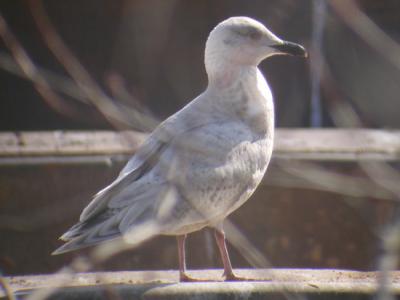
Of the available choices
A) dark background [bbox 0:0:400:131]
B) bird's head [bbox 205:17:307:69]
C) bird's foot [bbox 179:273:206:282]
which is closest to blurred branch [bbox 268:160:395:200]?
bird's head [bbox 205:17:307:69]

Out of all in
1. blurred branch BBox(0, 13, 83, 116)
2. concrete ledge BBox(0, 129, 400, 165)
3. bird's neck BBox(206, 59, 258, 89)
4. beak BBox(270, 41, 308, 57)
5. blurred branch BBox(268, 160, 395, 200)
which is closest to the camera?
blurred branch BBox(0, 13, 83, 116)

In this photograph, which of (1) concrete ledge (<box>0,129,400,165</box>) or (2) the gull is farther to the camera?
(1) concrete ledge (<box>0,129,400,165</box>)

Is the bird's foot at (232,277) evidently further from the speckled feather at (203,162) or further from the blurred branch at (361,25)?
the blurred branch at (361,25)

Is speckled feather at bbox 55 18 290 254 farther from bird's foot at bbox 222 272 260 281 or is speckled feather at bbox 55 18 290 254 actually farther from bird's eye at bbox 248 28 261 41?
bird's foot at bbox 222 272 260 281

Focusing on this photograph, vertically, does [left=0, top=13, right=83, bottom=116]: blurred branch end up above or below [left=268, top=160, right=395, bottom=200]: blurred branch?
above

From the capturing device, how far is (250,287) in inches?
171

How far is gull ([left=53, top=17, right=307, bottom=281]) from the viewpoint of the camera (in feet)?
15.0

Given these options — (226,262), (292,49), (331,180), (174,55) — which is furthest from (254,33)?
(174,55)

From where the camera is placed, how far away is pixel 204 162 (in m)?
4.80

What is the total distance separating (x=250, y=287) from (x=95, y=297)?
669 mm

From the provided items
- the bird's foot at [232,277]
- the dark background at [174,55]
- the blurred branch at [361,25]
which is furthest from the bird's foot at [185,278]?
the dark background at [174,55]

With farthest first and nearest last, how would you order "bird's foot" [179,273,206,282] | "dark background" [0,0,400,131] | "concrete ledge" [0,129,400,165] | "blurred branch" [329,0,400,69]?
"dark background" [0,0,400,131]
"concrete ledge" [0,129,400,165]
"bird's foot" [179,273,206,282]
"blurred branch" [329,0,400,69]

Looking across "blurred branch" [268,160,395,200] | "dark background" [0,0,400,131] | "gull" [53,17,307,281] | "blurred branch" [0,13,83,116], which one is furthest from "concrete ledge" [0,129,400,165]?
"blurred branch" [0,13,83,116]

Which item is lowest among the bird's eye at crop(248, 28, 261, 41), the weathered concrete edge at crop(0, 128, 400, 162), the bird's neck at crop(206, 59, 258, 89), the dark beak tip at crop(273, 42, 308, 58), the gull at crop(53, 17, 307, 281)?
the weathered concrete edge at crop(0, 128, 400, 162)
